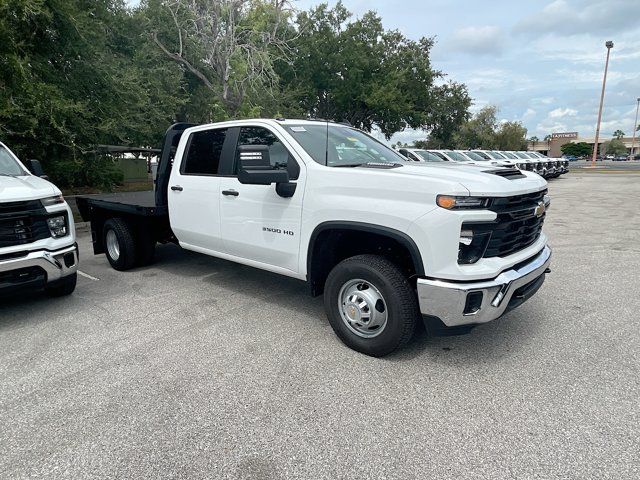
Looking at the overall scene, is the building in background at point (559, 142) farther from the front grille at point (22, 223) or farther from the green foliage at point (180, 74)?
the front grille at point (22, 223)

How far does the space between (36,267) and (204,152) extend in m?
2.06

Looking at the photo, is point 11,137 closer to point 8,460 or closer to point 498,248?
point 8,460

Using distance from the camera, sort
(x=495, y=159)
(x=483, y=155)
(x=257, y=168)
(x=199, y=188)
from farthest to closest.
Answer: (x=483, y=155) → (x=495, y=159) → (x=199, y=188) → (x=257, y=168)

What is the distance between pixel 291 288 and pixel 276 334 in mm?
1354

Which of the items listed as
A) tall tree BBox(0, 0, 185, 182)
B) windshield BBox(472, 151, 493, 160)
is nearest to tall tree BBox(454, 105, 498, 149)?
windshield BBox(472, 151, 493, 160)

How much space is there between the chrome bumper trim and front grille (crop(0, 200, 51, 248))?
0.17 meters

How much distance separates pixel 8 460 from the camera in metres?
2.36

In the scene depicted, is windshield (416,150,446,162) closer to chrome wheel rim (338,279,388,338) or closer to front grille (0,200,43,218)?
chrome wheel rim (338,279,388,338)

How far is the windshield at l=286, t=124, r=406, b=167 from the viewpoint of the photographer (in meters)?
3.90

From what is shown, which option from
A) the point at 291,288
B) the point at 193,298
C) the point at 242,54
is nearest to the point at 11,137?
the point at 193,298

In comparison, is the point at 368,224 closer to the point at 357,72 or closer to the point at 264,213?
the point at 264,213

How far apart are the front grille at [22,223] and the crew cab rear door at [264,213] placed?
1.80 metres

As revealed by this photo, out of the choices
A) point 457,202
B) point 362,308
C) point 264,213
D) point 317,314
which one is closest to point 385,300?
point 362,308

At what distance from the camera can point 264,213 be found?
160 inches
